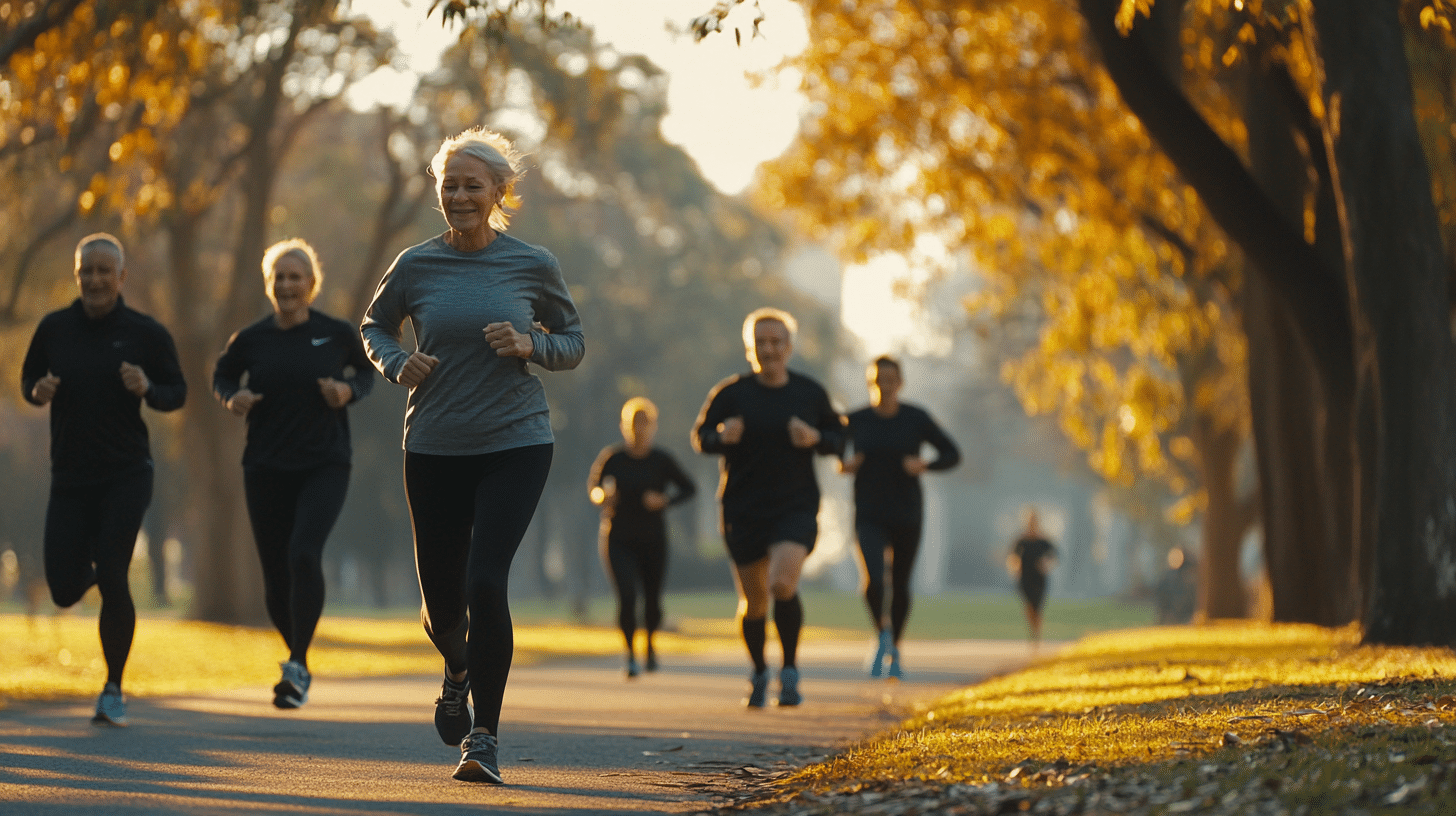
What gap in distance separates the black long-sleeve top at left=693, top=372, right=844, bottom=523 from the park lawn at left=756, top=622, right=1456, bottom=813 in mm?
1454

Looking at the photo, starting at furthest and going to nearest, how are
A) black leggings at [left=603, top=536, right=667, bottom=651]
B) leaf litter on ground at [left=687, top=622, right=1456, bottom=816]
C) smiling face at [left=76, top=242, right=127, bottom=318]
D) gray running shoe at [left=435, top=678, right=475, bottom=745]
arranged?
black leggings at [left=603, top=536, right=667, bottom=651]
smiling face at [left=76, top=242, right=127, bottom=318]
gray running shoe at [left=435, top=678, right=475, bottom=745]
leaf litter on ground at [left=687, top=622, right=1456, bottom=816]

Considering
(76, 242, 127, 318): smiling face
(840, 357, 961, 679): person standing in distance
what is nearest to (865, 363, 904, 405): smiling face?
(840, 357, 961, 679): person standing in distance

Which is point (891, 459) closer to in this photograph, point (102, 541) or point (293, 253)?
point (293, 253)

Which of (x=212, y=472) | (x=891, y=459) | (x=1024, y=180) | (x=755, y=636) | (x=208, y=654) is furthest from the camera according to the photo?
(x=212, y=472)

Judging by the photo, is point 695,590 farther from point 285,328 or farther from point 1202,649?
point 285,328

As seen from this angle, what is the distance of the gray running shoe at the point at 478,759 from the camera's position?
6.57 meters

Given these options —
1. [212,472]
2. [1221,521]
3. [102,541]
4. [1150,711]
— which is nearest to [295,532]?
[102,541]

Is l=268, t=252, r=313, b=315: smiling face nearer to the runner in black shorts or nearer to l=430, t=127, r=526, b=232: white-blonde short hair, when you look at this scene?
the runner in black shorts

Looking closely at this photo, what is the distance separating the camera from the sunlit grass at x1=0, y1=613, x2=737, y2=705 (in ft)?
46.4

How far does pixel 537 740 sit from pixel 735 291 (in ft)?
158

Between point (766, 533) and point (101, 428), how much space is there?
11.8 feet

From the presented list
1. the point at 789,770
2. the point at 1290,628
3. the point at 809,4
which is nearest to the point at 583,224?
the point at 809,4

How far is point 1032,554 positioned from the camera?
2775 centimetres

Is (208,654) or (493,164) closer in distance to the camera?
(493,164)
